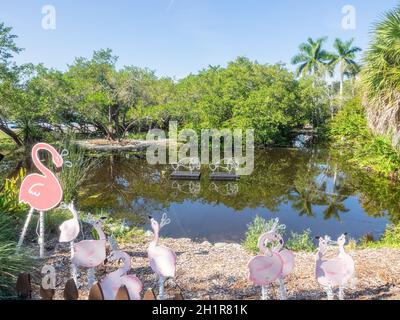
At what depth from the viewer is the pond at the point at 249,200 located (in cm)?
715

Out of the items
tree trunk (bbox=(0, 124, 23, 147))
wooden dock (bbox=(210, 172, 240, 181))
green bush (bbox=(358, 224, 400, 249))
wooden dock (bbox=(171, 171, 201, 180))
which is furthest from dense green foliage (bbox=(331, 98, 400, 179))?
tree trunk (bbox=(0, 124, 23, 147))

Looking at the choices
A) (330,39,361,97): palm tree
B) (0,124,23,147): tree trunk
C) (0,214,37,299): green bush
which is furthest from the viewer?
(330,39,361,97): palm tree

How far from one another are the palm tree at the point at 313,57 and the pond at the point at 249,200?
16.9 meters

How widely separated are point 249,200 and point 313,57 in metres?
22.8

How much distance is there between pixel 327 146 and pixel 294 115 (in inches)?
109

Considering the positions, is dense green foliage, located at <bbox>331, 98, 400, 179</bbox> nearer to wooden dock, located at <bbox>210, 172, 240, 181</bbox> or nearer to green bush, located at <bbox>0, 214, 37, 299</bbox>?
wooden dock, located at <bbox>210, 172, 240, 181</bbox>

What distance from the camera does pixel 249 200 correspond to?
914cm

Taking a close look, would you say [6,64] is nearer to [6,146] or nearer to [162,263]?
[6,146]

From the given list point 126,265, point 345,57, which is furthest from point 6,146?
point 345,57

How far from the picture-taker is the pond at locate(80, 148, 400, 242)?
23.5 feet

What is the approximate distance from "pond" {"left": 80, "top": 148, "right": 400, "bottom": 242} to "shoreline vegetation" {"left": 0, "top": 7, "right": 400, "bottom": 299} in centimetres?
70

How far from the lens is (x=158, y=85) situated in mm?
22984

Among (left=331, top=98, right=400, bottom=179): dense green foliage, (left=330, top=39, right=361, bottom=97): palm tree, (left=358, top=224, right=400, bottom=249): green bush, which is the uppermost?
(left=330, top=39, right=361, bottom=97): palm tree

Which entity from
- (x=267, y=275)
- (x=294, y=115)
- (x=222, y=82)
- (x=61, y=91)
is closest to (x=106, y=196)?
(x=267, y=275)
